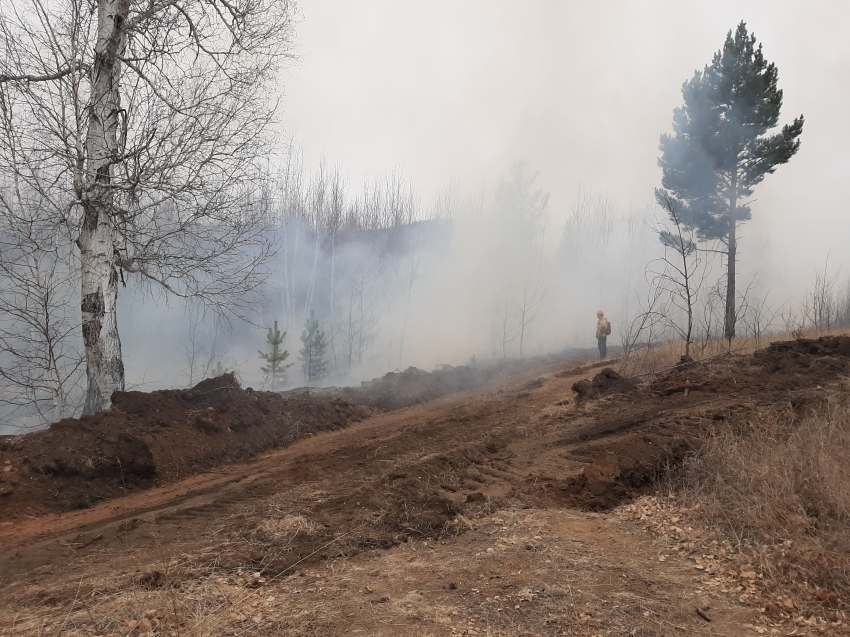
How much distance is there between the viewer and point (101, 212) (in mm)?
8125

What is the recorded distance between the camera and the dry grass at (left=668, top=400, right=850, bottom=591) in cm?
358

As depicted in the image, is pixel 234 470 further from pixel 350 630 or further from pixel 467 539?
pixel 350 630

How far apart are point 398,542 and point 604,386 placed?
7.02m

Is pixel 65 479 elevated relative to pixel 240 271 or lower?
lower

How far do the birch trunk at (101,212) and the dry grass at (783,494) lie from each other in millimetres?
7860

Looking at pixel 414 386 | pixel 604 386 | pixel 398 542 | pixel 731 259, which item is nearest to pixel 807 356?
pixel 604 386

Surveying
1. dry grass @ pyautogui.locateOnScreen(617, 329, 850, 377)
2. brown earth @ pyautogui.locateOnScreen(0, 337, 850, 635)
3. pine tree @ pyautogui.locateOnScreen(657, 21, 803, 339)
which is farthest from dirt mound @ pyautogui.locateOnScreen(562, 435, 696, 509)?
pine tree @ pyautogui.locateOnScreen(657, 21, 803, 339)

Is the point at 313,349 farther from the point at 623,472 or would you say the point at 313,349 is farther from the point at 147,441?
the point at 623,472

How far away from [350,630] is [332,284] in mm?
31917

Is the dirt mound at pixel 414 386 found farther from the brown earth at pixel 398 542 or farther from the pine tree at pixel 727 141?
the pine tree at pixel 727 141

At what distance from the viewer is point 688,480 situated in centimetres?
538

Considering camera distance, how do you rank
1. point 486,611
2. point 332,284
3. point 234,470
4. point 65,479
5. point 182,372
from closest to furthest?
Answer: point 486,611, point 65,479, point 234,470, point 182,372, point 332,284

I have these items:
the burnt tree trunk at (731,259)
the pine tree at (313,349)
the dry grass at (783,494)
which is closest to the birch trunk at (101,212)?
the dry grass at (783,494)

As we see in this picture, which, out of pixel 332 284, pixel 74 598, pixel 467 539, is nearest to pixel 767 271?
pixel 332 284
